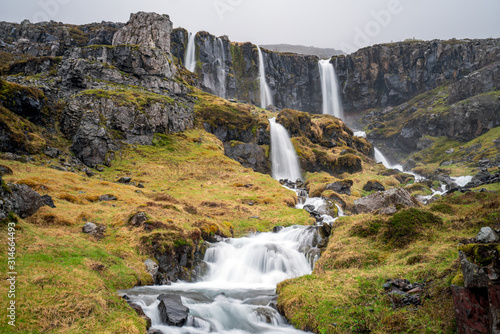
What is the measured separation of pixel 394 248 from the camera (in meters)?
12.7

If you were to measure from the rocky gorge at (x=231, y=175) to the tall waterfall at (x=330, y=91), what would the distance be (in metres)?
2.65

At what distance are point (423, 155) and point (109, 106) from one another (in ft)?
265

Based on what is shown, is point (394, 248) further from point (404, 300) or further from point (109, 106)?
point (109, 106)

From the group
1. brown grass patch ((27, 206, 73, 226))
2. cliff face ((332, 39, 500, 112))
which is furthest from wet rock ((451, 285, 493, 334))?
cliff face ((332, 39, 500, 112))

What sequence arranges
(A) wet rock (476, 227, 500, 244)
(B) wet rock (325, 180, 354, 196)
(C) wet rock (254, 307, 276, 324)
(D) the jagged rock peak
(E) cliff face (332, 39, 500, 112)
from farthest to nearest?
(E) cliff face (332, 39, 500, 112)
(D) the jagged rock peak
(B) wet rock (325, 180, 354, 196)
(C) wet rock (254, 307, 276, 324)
(A) wet rock (476, 227, 500, 244)

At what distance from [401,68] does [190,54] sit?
85539 mm

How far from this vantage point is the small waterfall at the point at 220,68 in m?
111

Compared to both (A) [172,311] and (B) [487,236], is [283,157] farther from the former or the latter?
(B) [487,236]

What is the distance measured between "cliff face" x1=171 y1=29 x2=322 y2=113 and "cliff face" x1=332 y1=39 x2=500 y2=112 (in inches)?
537

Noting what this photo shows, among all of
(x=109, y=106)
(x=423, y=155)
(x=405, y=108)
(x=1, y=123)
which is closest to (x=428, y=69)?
(x=405, y=108)

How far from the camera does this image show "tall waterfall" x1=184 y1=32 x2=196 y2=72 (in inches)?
4219

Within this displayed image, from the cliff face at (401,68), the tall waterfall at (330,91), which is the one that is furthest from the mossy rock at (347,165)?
the cliff face at (401,68)

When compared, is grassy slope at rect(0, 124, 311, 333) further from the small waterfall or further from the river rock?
the small waterfall

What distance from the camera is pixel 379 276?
10.3 meters
